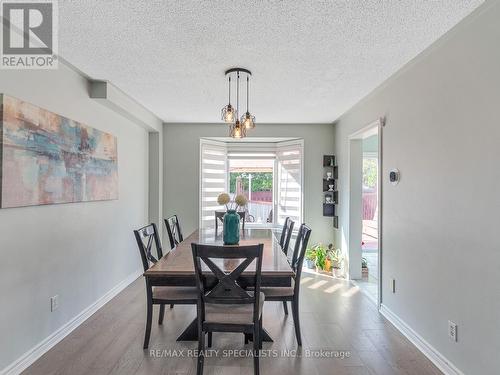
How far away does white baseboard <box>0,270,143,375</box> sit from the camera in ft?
6.88

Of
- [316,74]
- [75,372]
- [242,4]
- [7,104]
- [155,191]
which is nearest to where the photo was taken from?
[242,4]

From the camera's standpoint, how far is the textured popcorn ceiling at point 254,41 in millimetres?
1848

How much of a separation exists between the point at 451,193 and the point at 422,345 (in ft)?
4.23

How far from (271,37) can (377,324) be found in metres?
2.79

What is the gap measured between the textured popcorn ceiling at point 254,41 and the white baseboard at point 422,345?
2.36 meters

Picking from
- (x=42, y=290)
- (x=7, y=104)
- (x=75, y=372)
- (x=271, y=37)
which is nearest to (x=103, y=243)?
(x=42, y=290)

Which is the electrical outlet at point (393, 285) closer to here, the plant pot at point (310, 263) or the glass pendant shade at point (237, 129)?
the plant pot at point (310, 263)

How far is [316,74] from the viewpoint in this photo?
9.43 feet

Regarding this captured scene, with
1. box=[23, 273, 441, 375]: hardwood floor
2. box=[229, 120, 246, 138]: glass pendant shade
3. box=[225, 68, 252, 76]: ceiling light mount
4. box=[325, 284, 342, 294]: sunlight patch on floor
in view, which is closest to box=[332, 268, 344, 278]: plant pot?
box=[325, 284, 342, 294]: sunlight patch on floor

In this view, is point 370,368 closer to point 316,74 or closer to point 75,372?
point 75,372

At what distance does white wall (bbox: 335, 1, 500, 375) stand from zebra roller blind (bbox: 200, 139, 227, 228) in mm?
3078

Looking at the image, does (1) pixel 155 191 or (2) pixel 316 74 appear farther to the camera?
(1) pixel 155 191

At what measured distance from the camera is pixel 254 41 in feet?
7.36

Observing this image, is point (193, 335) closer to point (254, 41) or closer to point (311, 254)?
point (254, 41)
